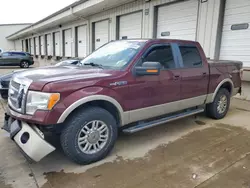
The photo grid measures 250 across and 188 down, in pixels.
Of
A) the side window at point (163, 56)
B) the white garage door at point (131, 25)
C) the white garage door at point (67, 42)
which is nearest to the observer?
the side window at point (163, 56)

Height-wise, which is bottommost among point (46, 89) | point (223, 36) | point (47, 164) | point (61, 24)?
point (47, 164)

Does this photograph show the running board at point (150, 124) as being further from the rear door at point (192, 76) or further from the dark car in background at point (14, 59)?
the dark car in background at point (14, 59)

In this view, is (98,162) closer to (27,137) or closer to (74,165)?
(74,165)

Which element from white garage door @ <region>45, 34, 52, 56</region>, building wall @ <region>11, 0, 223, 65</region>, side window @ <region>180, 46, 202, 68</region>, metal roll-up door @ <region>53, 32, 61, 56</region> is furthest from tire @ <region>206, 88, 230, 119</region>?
white garage door @ <region>45, 34, 52, 56</region>

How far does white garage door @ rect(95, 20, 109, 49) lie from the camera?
45.2ft

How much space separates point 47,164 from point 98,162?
74 centimetres

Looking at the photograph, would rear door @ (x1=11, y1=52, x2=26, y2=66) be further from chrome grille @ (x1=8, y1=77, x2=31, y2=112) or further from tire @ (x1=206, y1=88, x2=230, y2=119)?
tire @ (x1=206, y1=88, x2=230, y2=119)

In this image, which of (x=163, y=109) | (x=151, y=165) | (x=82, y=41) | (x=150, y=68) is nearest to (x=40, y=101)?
(x=150, y=68)

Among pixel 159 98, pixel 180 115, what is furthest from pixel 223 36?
pixel 159 98

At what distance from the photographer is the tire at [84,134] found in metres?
2.82

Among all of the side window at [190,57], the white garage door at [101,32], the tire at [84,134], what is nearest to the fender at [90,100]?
the tire at [84,134]

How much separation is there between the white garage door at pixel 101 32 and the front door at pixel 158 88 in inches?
408

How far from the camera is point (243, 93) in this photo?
7434 mm

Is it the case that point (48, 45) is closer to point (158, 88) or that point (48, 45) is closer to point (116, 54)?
point (116, 54)
